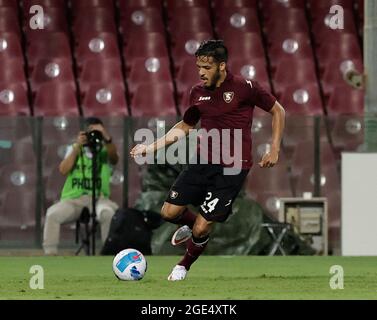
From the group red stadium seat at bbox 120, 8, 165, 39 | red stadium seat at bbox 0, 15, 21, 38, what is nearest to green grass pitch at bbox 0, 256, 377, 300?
red stadium seat at bbox 0, 15, 21, 38

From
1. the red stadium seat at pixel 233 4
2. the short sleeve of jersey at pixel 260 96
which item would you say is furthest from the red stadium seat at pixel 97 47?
the short sleeve of jersey at pixel 260 96

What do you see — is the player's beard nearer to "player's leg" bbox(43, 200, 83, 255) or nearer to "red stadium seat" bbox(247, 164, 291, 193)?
"player's leg" bbox(43, 200, 83, 255)

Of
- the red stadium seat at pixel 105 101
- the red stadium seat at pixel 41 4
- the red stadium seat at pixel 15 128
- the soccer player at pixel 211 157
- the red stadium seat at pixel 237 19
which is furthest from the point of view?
the red stadium seat at pixel 237 19

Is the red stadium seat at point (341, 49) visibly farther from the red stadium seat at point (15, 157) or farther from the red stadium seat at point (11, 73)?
the red stadium seat at point (15, 157)

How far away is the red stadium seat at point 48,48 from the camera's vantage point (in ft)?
60.8

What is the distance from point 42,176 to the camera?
54.0ft

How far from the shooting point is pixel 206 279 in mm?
11203

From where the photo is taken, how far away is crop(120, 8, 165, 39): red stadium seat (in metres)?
19.2

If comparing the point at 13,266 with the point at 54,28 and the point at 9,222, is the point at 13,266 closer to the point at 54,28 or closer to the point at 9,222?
the point at 9,222

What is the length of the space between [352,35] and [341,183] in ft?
13.0

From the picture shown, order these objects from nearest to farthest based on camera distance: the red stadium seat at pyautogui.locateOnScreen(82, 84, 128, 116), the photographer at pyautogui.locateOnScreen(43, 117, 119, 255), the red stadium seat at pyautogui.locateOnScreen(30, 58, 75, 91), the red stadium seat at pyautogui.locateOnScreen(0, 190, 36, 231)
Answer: the photographer at pyautogui.locateOnScreen(43, 117, 119, 255), the red stadium seat at pyautogui.locateOnScreen(0, 190, 36, 231), the red stadium seat at pyautogui.locateOnScreen(82, 84, 128, 116), the red stadium seat at pyautogui.locateOnScreen(30, 58, 75, 91)

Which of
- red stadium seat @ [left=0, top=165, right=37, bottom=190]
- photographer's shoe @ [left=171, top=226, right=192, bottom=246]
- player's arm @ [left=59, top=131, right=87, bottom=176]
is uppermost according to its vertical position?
player's arm @ [left=59, top=131, right=87, bottom=176]

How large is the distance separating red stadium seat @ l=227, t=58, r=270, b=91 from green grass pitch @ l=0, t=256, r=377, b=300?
422 cm

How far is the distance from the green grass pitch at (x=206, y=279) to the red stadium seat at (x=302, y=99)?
3860 millimetres
